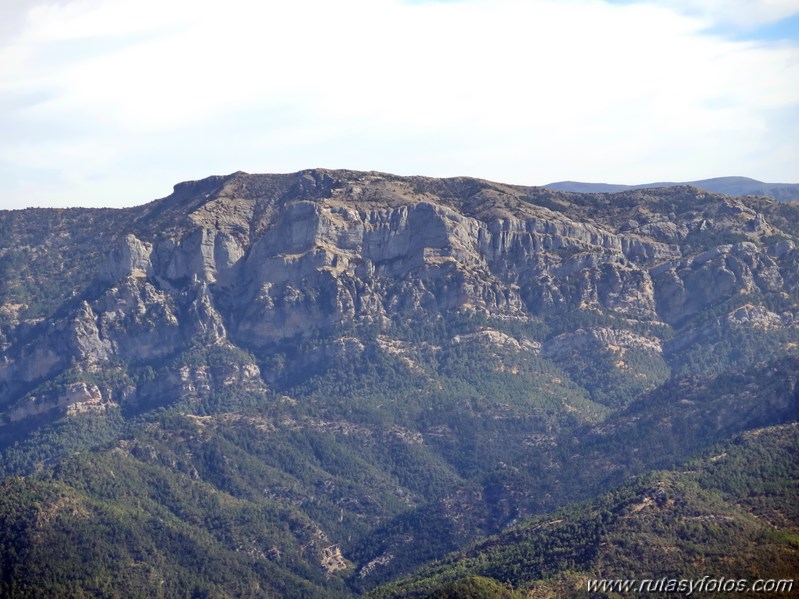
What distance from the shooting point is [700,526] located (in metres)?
195

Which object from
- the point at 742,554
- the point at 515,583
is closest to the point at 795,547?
the point at 742,554

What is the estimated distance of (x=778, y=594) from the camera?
170 m

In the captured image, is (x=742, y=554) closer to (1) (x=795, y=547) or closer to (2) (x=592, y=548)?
(1) (x=795, y=547)

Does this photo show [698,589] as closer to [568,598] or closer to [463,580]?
[568,598]

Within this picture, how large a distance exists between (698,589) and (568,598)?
14.6 metres

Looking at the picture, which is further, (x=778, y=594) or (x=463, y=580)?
(x=463, y=580)

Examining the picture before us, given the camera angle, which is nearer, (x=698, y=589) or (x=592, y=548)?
(x=698, y=589)

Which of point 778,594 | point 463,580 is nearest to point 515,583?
point 463,580

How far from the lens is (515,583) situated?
19575cm

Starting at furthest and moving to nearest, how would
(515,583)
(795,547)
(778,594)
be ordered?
(515,583)
(795,547)
(778,594)

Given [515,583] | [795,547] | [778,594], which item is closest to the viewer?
[778,594]

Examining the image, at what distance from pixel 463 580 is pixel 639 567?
19397 millimetres

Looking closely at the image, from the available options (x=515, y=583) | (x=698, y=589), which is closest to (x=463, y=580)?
(x=515, y=583)

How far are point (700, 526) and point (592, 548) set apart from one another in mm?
12642
